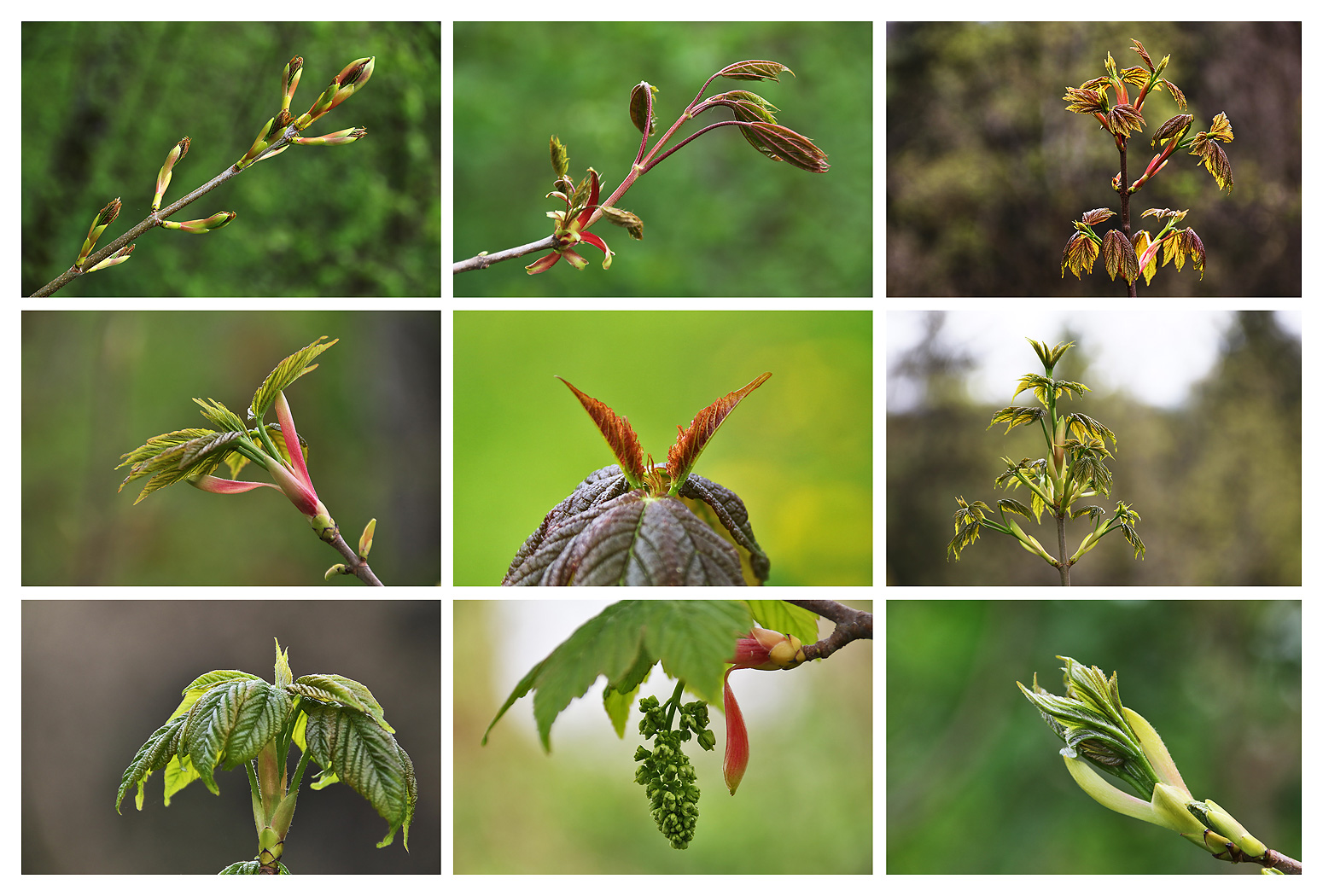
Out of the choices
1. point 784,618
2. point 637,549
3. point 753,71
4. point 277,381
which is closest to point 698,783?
point 784,618

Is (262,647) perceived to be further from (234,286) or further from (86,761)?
(234,286)

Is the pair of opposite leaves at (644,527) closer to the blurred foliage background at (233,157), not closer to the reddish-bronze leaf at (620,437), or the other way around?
the reddish-bronze leaf at (620,437)

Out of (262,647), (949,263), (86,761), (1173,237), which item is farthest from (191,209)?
(1173,237)

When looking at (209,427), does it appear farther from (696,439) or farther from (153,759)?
(696,439)

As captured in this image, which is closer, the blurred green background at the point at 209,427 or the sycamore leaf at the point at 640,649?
the sycamore leaf at the point at 640,649

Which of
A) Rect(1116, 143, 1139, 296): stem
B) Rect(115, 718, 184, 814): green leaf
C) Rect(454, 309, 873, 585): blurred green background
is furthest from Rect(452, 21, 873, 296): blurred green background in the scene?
Rect(115, 718, 184, 814): green leaf

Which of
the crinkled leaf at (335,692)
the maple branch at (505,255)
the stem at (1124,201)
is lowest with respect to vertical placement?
the crinkled leaf at (335,692)

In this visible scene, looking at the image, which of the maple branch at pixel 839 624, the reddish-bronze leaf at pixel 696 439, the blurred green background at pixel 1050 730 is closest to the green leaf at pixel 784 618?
the maple branch at pixel 839 624
